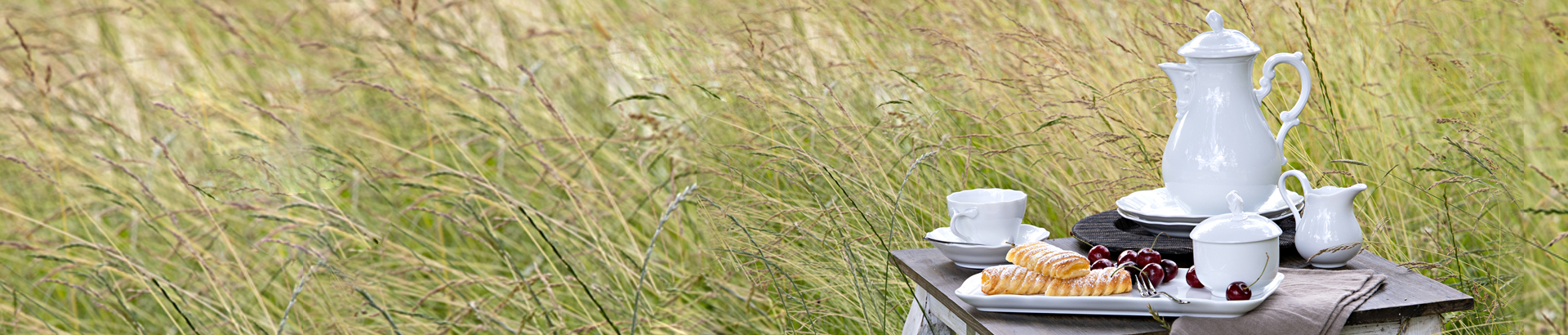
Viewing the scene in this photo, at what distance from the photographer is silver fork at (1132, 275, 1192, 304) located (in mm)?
920

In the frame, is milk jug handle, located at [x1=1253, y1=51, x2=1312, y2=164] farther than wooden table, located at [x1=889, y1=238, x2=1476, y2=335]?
Yes

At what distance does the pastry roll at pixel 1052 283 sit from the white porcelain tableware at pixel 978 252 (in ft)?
0.47

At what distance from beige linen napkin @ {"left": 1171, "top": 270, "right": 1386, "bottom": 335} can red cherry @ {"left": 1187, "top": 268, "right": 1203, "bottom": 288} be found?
0.19ft

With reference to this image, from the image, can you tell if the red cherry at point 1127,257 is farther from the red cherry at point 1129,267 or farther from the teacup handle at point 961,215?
the teacup handle at point 961,215

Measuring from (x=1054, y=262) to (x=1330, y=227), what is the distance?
1.19 feet

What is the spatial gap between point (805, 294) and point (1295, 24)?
1200 millimetres

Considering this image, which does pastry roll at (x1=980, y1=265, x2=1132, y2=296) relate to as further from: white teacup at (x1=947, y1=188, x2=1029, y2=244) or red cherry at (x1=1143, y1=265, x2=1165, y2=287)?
white teacup at (x1=947, y1=188, x2=1029, y2=244)

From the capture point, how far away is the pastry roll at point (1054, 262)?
95cm

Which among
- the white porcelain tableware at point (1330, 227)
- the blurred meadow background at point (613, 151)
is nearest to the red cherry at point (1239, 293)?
the white porcelain tableware at point (1330, 227)

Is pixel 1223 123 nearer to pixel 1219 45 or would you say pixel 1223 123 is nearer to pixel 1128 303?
pixel 1219 45

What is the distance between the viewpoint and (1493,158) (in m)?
1.77

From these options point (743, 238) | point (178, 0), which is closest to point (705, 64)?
point (743, 238)

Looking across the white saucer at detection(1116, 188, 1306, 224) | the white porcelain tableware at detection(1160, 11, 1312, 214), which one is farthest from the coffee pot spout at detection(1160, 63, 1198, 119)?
the white saucer at detection(1116, 188, 1306, 224)

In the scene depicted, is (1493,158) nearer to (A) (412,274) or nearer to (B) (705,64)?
(B) (705,64)
